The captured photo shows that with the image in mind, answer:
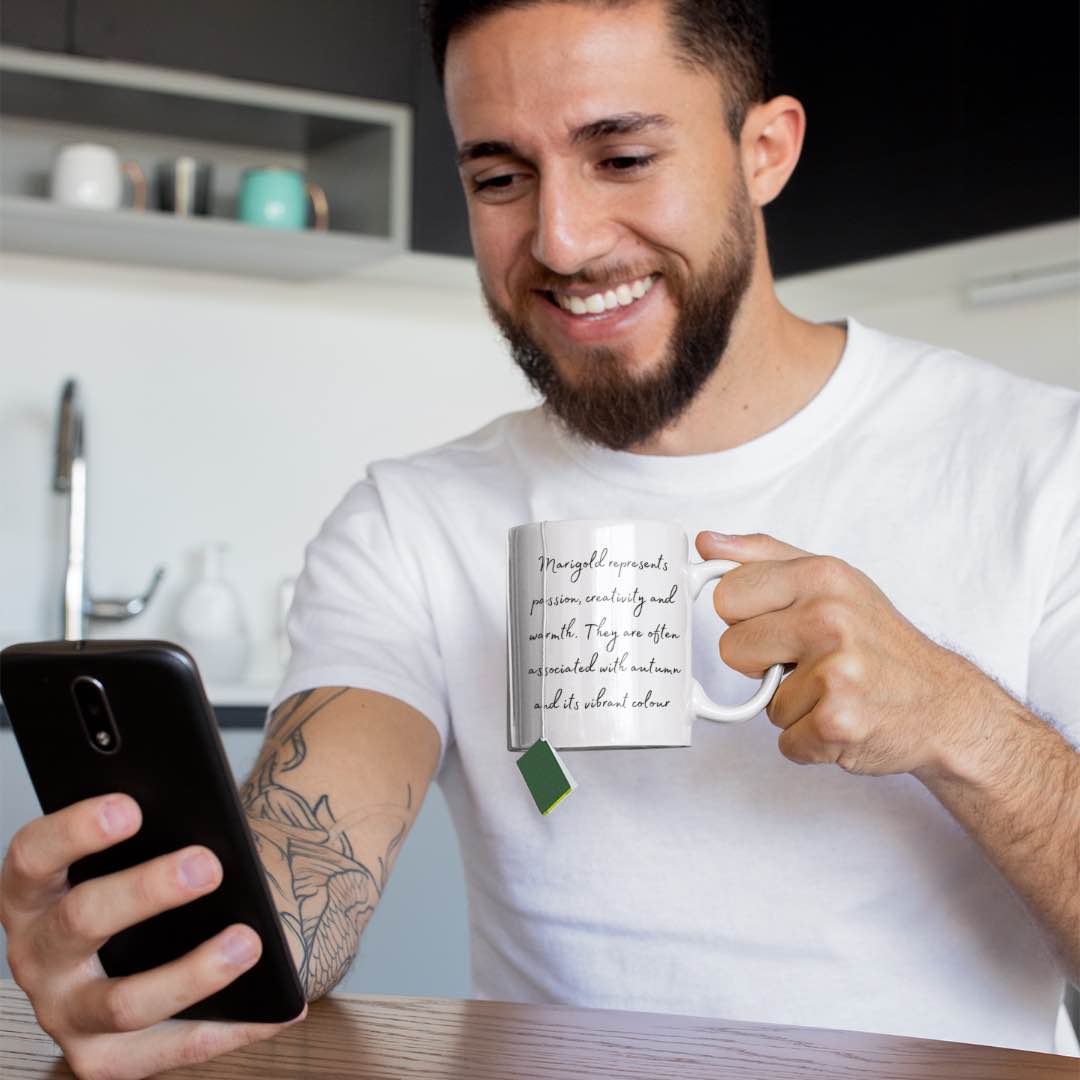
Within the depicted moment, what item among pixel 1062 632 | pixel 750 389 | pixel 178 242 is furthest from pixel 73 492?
pixel 1062 632

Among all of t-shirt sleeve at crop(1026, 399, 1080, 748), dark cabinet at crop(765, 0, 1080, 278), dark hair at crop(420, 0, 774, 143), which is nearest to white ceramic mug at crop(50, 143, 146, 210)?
dark cabinet at crop(765, 0, 1080, 278)

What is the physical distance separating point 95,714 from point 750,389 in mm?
689

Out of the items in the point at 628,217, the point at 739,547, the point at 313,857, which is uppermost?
the point at 628,217

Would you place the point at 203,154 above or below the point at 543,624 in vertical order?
above

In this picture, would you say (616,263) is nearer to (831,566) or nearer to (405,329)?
(831,566)

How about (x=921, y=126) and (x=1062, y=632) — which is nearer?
(x=1062, y=632)

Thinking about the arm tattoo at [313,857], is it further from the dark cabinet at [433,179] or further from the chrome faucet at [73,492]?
the dark cabinet at [433,179]

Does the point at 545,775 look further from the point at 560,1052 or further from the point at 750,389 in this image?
the point at 750,389

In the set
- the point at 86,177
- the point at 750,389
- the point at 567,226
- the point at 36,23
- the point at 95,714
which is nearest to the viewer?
the point at 95,714

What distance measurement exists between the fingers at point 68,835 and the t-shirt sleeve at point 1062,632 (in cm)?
63

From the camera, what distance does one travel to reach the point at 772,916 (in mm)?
1093

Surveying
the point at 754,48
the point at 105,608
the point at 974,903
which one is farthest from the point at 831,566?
the point at 105,608

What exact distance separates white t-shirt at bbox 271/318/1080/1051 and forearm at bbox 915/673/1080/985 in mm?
160

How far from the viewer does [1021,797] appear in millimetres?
908
